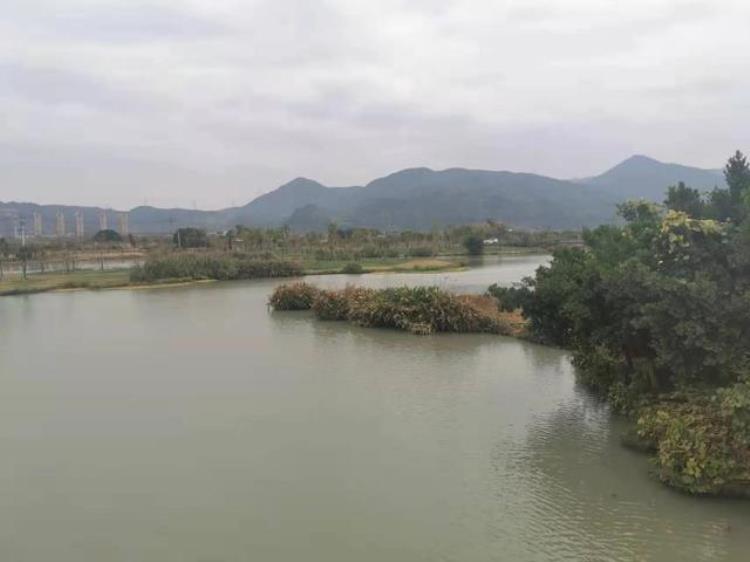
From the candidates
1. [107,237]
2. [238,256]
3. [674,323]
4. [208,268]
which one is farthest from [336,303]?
[107,237]

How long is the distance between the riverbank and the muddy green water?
2059 centimetres

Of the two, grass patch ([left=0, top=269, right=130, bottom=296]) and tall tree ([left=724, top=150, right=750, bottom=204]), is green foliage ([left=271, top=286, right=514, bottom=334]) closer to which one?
tall tree ([left=724, top=150, right=750, bottom=204])

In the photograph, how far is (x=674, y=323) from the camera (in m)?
8.48

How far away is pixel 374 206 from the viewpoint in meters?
192

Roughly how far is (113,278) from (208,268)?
5.67 m

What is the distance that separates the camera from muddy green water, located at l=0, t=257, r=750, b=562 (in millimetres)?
7074

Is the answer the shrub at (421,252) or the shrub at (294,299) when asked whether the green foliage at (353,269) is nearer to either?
the shrub at (421,252)

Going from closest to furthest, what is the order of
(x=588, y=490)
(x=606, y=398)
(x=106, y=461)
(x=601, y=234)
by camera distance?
1. (x=588, y=490)
2. (x=106, y=461)
3. (x=606, y=398)
4. (x=601, y=234)

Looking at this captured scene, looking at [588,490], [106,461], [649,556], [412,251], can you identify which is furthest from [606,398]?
[412,251]

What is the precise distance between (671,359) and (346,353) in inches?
391

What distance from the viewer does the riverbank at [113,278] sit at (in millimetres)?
36125

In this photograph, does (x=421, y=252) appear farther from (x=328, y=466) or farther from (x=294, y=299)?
(x=328, y=466)

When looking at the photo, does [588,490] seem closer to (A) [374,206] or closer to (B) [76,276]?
(B) [76,276]

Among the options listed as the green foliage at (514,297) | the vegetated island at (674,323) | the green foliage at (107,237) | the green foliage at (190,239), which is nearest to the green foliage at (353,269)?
the green foliage at (190,239)
